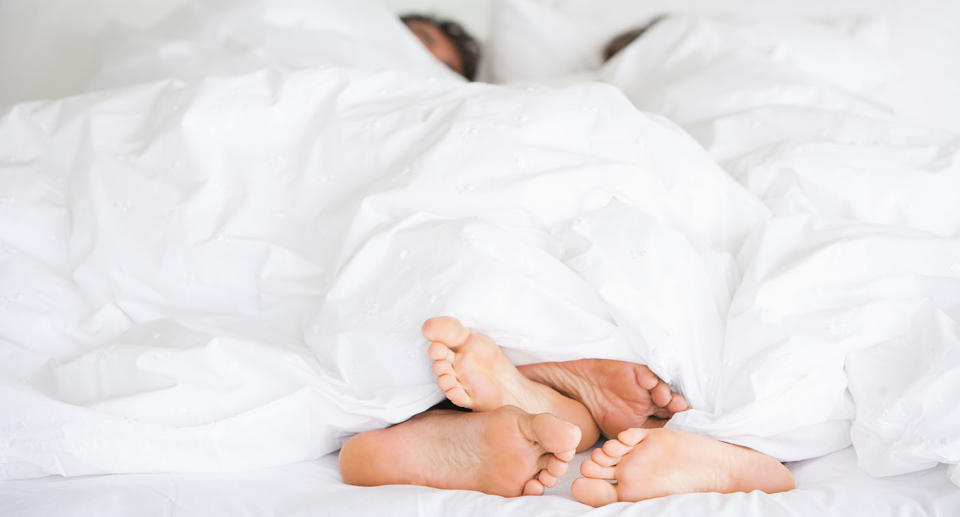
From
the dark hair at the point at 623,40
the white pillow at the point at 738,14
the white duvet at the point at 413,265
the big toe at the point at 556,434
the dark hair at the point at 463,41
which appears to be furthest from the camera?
the dark hair at the point at 463,41

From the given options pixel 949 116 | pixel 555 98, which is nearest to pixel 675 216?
pixel 555 98

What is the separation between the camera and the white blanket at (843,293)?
0.84 meters

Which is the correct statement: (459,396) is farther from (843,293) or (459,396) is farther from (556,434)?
(843,293)

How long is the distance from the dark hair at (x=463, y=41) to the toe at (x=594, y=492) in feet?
4.66

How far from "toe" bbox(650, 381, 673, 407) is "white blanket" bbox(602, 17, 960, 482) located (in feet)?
0.09

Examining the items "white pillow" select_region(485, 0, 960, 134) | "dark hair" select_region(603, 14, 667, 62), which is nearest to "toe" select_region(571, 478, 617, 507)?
"white pillow" select_region(485, 0, 960, 134)

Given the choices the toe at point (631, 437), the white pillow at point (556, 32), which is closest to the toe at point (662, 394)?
the toe at point (631, 437)

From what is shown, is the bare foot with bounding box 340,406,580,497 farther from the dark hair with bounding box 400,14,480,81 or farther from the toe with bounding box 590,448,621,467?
the dark hair with bounding box 400,14,480,81

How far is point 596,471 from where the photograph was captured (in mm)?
803

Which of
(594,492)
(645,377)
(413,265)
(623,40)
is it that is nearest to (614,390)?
(645,377)

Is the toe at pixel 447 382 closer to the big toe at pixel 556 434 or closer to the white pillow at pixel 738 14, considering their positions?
the big toe at pixel 556 434

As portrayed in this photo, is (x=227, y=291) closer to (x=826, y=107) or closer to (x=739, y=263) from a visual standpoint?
(x=739, y=263)

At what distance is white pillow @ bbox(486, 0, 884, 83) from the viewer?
1.91m

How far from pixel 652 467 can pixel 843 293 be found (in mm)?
313
